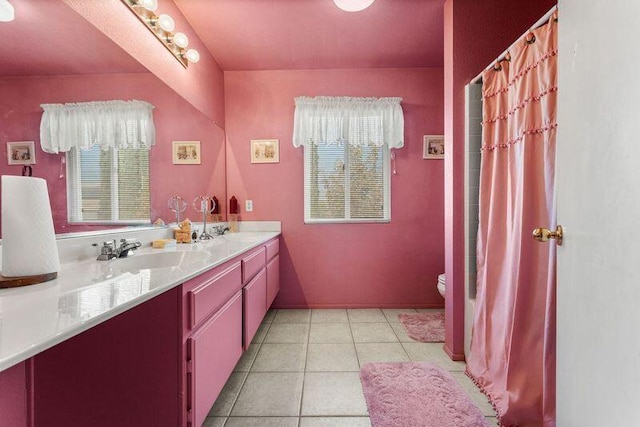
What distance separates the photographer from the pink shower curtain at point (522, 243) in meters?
1.15

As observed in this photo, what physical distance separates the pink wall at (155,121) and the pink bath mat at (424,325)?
2.03 metres

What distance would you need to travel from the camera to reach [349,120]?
9.17ft

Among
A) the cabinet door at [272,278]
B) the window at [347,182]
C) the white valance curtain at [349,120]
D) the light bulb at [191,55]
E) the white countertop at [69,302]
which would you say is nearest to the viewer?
the white countertop at [69,302]

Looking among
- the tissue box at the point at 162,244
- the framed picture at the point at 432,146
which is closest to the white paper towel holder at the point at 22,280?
the tissue box at the point at 162,244

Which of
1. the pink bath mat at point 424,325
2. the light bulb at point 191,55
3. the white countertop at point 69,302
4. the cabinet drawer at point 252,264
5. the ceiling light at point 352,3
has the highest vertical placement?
the ceiling light at point 352,3

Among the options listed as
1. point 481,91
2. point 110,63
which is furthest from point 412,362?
point 110,63

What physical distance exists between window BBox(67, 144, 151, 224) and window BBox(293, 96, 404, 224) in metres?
1.51

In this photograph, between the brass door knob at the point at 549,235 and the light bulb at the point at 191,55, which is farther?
the light bulb at the point at 191,55

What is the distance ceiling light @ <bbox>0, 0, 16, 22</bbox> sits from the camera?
92cm

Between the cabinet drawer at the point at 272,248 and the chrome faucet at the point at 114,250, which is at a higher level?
the chrome faucet at the point at 114,250

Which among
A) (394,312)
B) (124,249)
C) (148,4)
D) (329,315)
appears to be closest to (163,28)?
(148,4)

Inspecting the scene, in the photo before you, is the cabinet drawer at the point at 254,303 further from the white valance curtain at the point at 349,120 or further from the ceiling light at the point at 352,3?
the ceiling light at the point at 352,3

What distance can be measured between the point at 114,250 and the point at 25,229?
1.68 feet

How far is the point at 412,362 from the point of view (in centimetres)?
185
